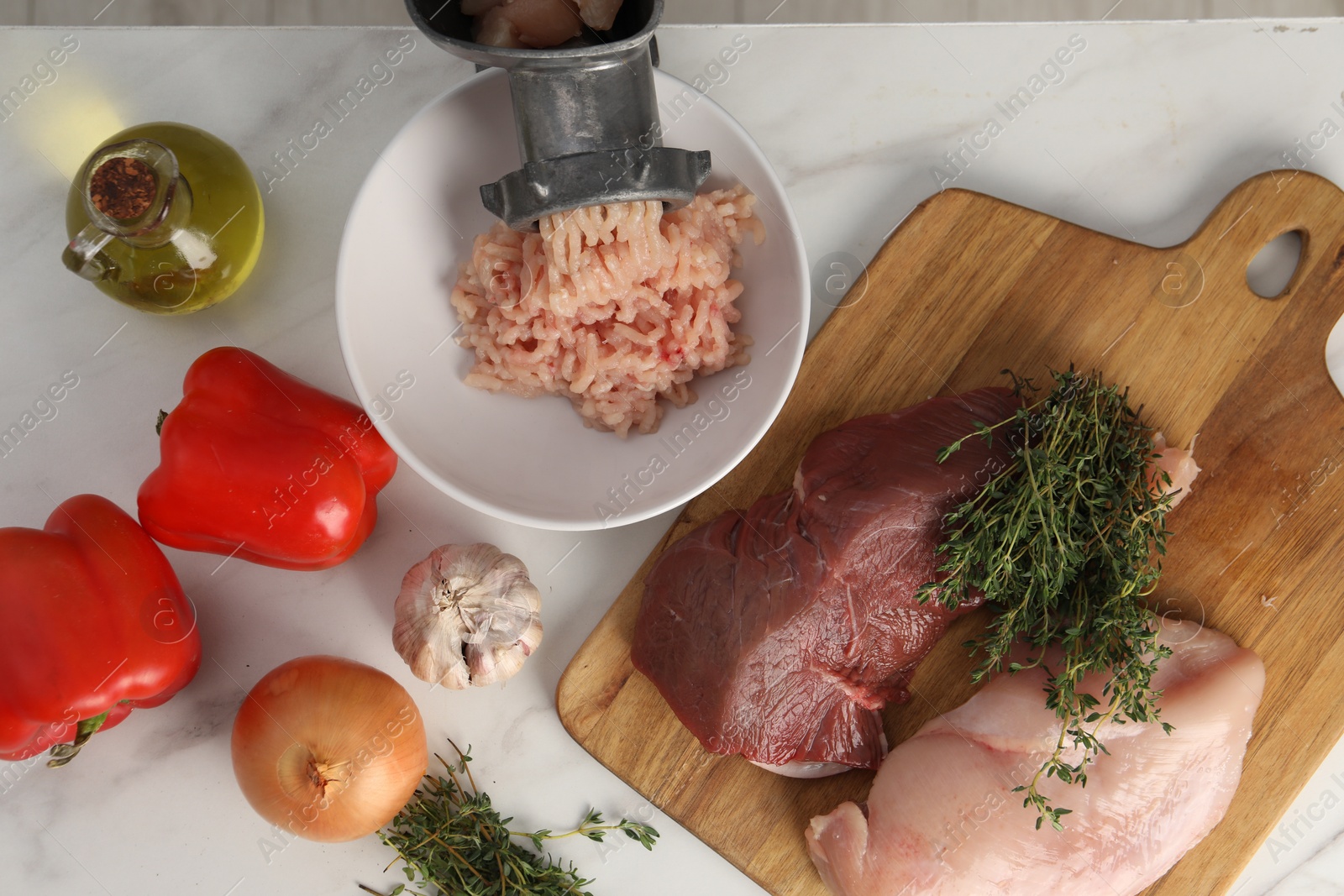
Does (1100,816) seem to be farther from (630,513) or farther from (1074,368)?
(630,513)

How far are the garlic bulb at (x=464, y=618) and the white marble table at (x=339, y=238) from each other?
0.16 metres

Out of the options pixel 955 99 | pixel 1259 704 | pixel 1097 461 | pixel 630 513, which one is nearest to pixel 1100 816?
pixel 1259 704

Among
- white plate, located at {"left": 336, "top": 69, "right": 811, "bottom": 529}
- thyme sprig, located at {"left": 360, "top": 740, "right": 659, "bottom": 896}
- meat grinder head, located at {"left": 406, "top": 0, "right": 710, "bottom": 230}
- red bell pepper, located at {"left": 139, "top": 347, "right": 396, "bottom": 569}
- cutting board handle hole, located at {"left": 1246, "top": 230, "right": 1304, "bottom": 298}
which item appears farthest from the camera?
cutting board handle hole, located at {"left": 1246, "top": 230, "right": 1304, "bottom": 298}

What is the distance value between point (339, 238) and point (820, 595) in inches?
54.8

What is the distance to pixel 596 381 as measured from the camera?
5.91 feet

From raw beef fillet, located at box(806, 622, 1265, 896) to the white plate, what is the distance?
0.83m

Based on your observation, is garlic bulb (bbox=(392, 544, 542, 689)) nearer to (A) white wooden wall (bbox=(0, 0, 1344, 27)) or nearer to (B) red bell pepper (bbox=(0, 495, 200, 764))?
(B) red bell pepper (bbox=(0, 495, 200, 764))

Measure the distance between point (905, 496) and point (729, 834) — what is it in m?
0.86

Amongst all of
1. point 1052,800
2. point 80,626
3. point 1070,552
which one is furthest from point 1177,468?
point 80,626

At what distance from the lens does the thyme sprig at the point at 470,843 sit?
2.00 m

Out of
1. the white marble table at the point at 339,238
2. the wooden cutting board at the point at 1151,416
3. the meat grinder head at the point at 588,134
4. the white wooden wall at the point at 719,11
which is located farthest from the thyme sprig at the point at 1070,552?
the white wooden wall at the point at 719,11

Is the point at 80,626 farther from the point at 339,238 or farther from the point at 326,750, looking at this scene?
the point at 339,238

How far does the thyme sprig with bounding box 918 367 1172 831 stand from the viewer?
5.81 ft

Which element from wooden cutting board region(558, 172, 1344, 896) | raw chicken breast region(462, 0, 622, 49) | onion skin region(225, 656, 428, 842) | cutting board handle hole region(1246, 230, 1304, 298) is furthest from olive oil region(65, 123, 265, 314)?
cutting board handle hole region(1246, 230, 1304, 298)
